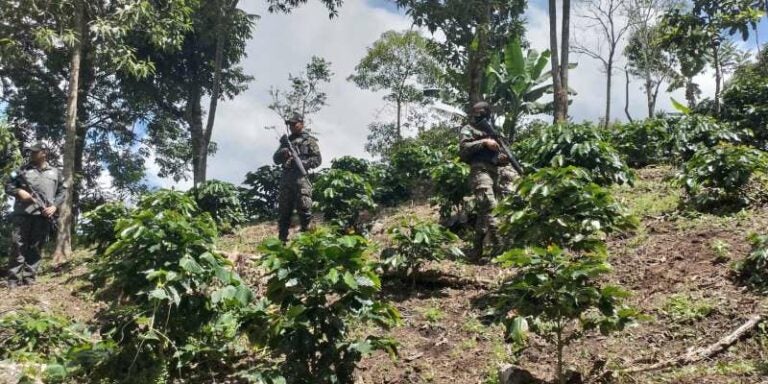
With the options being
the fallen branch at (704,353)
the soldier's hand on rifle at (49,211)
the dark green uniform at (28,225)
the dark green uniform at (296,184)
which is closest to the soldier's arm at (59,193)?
the dark green uniform at (28,225)

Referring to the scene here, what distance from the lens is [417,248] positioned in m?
5.93

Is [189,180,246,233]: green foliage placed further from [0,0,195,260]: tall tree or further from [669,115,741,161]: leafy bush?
[669,115,741,161]: leafy bush

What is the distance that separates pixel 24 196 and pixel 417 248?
4.70 metres

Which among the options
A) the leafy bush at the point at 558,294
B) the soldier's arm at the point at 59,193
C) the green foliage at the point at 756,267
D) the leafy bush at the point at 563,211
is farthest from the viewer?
the soldier's arm at the point at 59,193

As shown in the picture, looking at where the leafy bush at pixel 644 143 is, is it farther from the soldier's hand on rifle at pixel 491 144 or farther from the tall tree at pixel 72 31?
the tall tree at pixel 72 31

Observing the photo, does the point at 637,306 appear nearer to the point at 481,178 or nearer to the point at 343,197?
the point at 481,178

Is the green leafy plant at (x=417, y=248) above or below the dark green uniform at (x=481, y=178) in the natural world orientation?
below

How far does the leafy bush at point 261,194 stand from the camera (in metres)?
13.3

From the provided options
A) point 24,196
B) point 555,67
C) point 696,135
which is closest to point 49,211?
point 24,196

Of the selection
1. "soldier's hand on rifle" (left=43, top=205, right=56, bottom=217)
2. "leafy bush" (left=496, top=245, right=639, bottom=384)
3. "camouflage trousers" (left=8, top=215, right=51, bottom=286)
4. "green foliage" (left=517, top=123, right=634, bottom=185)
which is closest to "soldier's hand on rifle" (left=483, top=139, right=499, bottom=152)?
"green foliage" (left=517, top=123, right=634, bottom=185)

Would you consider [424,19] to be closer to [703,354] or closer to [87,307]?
[87,307]

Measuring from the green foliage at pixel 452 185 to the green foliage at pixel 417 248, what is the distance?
94.2 inches

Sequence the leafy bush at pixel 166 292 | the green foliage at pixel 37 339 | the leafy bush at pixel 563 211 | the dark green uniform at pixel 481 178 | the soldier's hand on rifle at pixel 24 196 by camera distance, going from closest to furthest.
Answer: the leafy bush at pixel 166 292
the green foliage at pixel 37 339
the leafy bush at pixel 563 211
the dark green uniform at pixel 481 178
the soldier's hand on rifle at pixel 24 196

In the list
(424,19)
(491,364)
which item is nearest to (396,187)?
(424,19)
